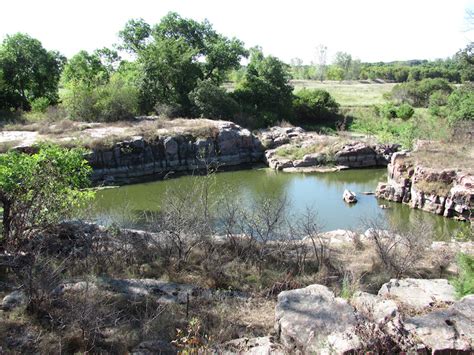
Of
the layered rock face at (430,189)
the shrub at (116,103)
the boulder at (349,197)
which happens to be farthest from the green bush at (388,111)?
the shrub at (116,103)

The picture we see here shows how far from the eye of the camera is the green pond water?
603 inches

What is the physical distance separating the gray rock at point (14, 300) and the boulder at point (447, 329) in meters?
5.00

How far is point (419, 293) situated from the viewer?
21.3 ft

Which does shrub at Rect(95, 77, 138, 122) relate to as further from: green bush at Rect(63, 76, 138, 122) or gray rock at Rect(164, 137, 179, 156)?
gray rock at Rect(164, 137, 179, 156)

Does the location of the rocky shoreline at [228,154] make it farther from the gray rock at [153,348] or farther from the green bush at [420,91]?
the green bush at [420,91]

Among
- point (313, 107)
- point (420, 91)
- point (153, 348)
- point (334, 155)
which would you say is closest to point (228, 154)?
point (334, 155)

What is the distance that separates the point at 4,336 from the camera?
5180 mm

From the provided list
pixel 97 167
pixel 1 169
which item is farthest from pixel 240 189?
pixel 1 169

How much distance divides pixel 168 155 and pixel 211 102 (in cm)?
803

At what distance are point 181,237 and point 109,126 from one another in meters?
19.7

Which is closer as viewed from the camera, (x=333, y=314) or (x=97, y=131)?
(x=333, y=314)

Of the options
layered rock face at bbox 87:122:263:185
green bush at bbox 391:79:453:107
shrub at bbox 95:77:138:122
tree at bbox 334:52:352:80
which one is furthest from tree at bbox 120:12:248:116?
tree at bbox 334:52:352:80

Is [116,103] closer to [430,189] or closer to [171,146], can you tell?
[171,146]

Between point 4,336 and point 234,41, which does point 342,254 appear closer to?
point 4,336
